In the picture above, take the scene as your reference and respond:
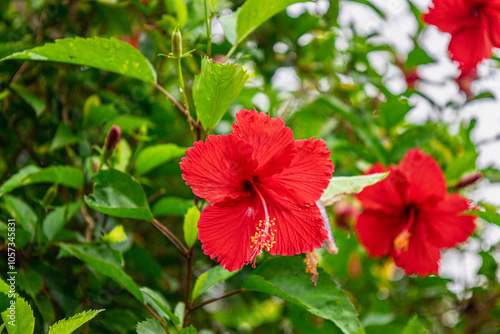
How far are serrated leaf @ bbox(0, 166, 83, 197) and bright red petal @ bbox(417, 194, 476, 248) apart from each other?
33.3 inches

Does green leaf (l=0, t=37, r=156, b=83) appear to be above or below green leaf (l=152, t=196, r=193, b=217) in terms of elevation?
above

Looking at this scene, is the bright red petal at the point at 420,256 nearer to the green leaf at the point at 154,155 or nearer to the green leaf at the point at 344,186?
the green leaf at the point at 344,186

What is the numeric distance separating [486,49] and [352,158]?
22.3 inches

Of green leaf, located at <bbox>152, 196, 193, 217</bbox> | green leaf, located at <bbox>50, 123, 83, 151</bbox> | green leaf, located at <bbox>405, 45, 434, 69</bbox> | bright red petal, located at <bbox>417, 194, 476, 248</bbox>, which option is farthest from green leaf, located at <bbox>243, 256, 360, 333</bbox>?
green leaf, located at <bbox>405, 45, 434, 69</bbox>

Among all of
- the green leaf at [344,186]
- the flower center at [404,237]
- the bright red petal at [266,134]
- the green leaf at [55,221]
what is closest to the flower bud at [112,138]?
the green leaf at [55,221]

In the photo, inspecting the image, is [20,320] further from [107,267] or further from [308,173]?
[308,173]

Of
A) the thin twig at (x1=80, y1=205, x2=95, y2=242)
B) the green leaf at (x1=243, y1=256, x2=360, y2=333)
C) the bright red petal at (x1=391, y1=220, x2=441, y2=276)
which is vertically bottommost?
the bright red petal at (x1=391, y1=220, x2=441, y2=276)

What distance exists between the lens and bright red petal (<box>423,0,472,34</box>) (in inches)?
40.4

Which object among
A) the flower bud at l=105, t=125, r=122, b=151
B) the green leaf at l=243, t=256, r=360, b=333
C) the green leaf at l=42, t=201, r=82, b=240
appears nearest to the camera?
the green leaf at l=243, t=256, r=360, b=333

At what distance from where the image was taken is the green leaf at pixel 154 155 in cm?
100

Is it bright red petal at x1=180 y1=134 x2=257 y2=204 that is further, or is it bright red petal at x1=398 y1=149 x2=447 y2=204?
bright red petal at x1=398 y1=149 x2=447 y2=204

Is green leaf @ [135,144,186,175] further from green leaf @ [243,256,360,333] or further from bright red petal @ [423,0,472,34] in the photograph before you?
bright red petal @ [423,0,472,34]

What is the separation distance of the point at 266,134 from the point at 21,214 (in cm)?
60

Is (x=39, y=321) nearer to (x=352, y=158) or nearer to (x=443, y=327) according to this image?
(x=352, y=158)
